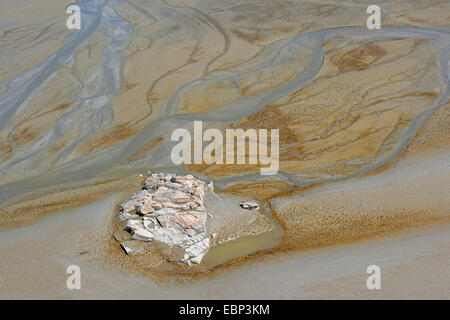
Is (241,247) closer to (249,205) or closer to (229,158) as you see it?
(249,205)

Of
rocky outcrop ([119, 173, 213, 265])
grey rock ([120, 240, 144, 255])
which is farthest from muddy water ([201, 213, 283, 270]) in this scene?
grey rock ([120, 240, 144, 255])

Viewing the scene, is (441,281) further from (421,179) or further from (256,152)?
(256,152)

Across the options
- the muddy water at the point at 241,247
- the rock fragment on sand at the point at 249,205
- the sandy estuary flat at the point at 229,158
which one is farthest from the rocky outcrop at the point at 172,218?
the rock fragment on sand at the point at 249,205

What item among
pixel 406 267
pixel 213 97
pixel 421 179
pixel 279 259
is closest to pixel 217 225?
pixel 279 259

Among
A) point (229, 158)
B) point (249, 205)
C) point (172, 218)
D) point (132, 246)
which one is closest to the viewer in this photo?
point (132, 246)

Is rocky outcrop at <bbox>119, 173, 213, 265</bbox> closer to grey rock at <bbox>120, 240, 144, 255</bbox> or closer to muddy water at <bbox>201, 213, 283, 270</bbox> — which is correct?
grey rock at <bbox>120, 240, 144, 255</bbox>

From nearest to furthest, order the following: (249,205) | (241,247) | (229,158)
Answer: (241,247)
(249,205)
(229,158)

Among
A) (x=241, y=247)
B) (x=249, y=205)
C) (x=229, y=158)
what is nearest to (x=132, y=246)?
(x=241, y=247)
